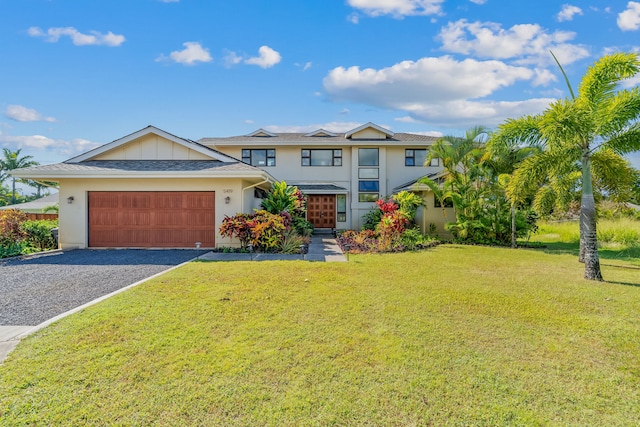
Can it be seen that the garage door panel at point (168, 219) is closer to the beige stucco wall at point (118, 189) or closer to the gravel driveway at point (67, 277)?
the beige stucco wall at point (118, 189)

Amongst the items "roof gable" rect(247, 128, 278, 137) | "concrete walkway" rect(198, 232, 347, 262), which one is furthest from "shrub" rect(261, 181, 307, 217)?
"roof gable" rect(247, 128, 278, 137)

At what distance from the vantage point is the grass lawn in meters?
2.86

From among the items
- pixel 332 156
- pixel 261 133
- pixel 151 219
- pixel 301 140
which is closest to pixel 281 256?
pixel 151 219

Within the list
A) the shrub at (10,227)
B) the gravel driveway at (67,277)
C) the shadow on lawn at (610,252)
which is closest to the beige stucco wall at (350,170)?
the shadow on lawn at (610,252)

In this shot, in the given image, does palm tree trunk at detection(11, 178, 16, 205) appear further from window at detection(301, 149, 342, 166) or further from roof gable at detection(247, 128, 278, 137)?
window at detection(301, 149, 342, 166)

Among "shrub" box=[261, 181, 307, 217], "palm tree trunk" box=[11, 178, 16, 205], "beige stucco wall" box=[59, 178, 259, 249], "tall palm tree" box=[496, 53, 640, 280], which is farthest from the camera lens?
"palm tree trunk" box=[11, 178, 16, 205]

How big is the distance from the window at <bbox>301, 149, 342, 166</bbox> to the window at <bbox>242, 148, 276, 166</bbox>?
2.10m

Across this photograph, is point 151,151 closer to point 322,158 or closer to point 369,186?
point 322,158

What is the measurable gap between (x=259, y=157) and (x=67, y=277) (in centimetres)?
1376

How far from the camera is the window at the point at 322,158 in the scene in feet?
66.7

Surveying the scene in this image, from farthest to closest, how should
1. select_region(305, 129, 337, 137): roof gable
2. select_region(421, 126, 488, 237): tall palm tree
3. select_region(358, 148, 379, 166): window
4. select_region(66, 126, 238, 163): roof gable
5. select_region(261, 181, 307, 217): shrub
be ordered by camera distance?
1. select_region(305, 129, 337, 137): roof gable
2. select_region(358, 148, 379, 166): window
3. select_region(421, 126, 488, 237): tall palm tree
4. select_region(261, 181, 307, 217): shrub
5. select_region(66, 126, 238, 163): roof gable

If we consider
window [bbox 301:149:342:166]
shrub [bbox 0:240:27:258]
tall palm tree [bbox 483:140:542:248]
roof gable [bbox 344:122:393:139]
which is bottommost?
shrub [bbox 0:240:27:258]

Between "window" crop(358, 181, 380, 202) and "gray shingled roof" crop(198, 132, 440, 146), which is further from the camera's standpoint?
"window" crop(358, 181, 380, 202)

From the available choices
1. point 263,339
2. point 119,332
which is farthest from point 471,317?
point 119,332
